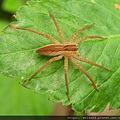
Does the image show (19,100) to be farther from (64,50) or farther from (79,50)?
(79,50)

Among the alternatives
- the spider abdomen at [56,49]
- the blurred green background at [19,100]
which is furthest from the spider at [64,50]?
the blurred green background at [19,100]

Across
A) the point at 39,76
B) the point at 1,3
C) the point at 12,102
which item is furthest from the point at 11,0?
the point at 39,76

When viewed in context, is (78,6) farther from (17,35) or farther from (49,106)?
(49,106)

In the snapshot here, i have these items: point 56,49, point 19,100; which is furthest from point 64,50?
point 19,100

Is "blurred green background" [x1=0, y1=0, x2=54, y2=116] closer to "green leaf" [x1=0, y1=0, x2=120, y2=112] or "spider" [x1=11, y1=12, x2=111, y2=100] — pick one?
"spider" [x1=11, y1=12, x2=111, y2=100]

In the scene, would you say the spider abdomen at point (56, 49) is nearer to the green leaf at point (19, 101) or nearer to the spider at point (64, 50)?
the spider at point (64, 50)

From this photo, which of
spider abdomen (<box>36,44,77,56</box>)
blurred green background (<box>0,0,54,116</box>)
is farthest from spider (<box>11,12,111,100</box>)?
blurred green background (<box>0,0,54,116</box>)
